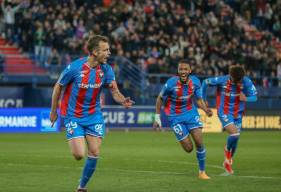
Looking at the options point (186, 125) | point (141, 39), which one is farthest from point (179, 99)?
point (141, 39)

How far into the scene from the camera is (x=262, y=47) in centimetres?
4341

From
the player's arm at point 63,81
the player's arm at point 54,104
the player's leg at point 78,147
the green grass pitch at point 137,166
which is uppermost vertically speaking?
the player's arm at point 63,81

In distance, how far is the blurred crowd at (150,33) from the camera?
38438 millimetres

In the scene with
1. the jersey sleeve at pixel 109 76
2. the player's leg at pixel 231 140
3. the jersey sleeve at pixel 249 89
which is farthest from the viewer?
the jersey sleeve at pixel 249 89

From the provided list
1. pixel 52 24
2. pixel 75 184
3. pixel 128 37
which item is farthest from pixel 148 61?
pixel 75 184

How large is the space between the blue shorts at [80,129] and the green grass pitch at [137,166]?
112cm

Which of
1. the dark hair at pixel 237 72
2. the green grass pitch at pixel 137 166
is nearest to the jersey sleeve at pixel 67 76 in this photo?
the green grass pitch at pixel 137 166

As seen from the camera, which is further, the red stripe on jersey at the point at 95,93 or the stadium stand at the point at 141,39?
the stadium stand at the point at 141,39

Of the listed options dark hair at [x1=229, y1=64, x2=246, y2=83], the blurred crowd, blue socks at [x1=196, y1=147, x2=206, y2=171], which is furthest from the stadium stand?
blue socks at [x1=196, y1=147, x2=206, y2=171]

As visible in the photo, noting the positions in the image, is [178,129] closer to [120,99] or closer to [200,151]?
[200,151]

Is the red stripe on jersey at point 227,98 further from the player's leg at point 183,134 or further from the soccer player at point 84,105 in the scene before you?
the soccer player at point 84,105

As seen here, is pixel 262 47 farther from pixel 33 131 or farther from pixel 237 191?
pixel 237 191

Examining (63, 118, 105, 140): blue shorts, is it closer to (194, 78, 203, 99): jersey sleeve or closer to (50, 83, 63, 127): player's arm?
(50, 83, 63, 127): player's arm

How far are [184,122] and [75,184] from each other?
3.26m
